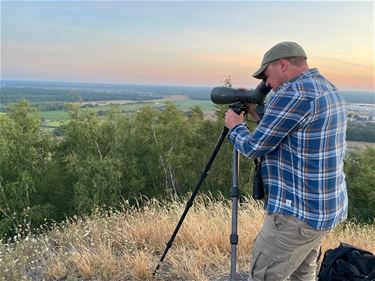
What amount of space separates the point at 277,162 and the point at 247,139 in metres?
0.18

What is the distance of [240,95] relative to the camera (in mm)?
2295

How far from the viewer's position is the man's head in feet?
6.40

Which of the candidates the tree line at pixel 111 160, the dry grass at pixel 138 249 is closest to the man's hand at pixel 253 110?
the dry grass at pixel 138 249

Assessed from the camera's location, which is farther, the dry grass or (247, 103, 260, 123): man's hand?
the dry grass

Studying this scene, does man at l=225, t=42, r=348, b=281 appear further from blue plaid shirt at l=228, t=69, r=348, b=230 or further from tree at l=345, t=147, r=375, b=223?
tree at l=345, t=147, r=375, b=223

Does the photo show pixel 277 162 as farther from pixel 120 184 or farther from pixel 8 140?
pixel 8 140

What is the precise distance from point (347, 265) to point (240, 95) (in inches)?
44.3

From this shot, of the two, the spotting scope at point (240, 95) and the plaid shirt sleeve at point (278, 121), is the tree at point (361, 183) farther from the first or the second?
the plaid shirt sleeve at point (278, 121)

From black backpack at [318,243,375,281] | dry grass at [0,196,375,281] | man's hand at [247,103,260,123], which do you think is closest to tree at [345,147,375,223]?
dry grass at [0,196,375,281]

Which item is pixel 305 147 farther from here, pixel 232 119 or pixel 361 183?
pixel 361 183

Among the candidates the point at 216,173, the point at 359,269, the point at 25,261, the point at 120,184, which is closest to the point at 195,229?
the point at 25,261

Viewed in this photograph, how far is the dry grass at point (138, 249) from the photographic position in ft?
10.2

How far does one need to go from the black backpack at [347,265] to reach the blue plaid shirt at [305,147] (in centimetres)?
44

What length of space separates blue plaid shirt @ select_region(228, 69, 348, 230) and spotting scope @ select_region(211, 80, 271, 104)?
0.87 ft
